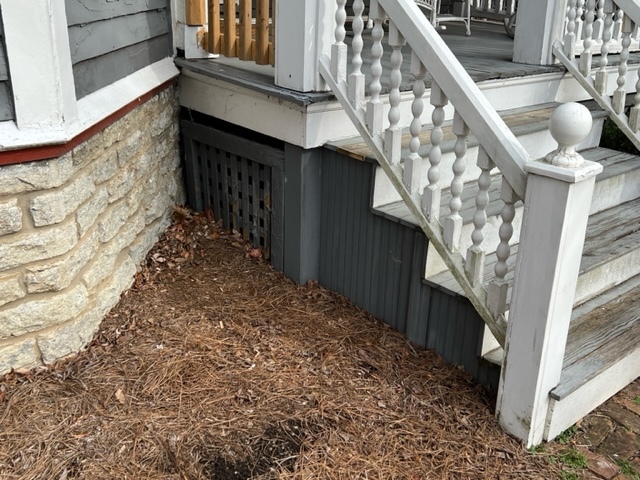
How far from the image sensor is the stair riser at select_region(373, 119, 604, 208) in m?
3.27

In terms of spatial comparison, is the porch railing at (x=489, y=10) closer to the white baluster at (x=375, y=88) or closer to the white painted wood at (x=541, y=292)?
the white baluster at (x=375, y=88)

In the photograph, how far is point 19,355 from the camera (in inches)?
108

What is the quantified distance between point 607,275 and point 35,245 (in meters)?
2.60

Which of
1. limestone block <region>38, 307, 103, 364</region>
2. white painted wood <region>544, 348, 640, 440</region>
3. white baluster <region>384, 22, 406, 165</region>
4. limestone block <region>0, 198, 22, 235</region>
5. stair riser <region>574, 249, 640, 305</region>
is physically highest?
white baluster <region>384, 22, 406, 165</region>

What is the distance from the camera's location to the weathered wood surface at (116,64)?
114 inches

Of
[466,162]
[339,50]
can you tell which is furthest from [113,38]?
[466,162]

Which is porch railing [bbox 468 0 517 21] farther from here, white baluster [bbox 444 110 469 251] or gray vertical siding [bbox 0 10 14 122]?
gray vertical siding [bbox 0 10 14 122]

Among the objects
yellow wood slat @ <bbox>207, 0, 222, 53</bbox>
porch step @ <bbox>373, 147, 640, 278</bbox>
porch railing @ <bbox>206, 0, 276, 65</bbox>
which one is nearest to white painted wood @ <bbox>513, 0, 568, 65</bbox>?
porch step @ <bbox>373, 147, 640, 278</bbox>

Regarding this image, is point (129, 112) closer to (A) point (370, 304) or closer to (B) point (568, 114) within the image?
(A) point (370, 304)

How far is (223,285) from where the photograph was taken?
359cm

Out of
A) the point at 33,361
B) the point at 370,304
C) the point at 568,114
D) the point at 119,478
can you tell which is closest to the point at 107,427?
the point at 119,478

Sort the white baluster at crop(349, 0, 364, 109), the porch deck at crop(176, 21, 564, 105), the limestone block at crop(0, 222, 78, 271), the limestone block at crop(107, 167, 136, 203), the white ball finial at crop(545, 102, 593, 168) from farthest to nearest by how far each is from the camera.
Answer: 1. the porch deck at crop(176, 21, 564, 105)
2. the limestone block at crop(107, 167, 136, 203)
3. the white baluster at crop(349, 0, 364, 109)
4. the limestone block at crop(0, 222, 78, 271)
5. the white ball finial at crop(545, 102, 593, 168)

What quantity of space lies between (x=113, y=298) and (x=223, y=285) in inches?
23.1

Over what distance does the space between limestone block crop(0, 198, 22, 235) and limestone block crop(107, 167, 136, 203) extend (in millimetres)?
628
